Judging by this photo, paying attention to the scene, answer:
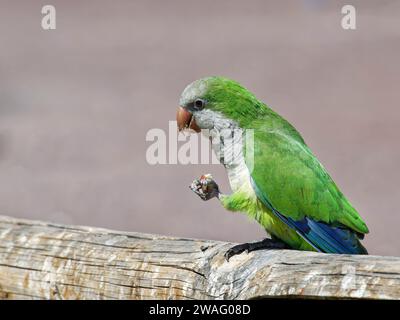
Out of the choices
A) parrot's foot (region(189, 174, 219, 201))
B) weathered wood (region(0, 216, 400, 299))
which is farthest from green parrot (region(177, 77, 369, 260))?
weathered wood (region(0, 216, 400, 299))

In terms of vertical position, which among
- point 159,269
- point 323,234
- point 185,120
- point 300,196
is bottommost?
point 159,269

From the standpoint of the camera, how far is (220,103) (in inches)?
151

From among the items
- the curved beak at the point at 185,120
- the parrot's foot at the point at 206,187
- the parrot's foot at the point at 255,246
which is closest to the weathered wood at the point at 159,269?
the parrot's foot at the point at 255,246

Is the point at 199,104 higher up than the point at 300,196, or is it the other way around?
Result: the point at 199,104

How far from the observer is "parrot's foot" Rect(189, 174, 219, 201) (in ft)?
12.5

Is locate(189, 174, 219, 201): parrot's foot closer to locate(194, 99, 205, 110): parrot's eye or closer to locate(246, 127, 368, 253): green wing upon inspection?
locate(246, 127, 368, 253): green wing

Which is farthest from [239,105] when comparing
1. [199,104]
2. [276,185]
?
[276,185]

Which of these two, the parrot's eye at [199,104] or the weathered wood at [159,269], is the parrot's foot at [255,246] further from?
the parrot's eye at [199,104]

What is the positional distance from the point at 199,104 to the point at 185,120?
14 centimetres

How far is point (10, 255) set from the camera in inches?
165

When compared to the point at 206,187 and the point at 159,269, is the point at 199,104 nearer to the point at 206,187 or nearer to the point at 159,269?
the point at 206,187

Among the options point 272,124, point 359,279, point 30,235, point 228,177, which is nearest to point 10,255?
point 30,235

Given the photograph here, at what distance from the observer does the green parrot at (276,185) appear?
12.1ft

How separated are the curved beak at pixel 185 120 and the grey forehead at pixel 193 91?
0.05 meters
